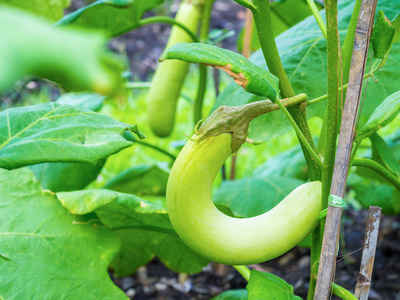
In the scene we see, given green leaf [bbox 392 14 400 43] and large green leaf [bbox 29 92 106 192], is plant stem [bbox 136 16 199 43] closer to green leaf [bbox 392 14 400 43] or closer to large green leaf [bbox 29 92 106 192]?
large green leaf [bbox 29 92 106 192]

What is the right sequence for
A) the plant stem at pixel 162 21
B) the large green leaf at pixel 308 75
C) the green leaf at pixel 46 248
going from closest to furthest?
the green leaf at pixel 46 248 < the large green leaf at pixel 308 75 < the plant stem at pixel 162 21

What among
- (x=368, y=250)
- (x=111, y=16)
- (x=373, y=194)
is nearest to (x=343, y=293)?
(x=368, y=250)

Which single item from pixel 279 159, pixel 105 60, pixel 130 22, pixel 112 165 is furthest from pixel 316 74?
pixel 112 165

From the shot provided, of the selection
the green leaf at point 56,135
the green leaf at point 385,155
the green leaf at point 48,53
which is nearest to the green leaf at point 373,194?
the green leaf at point 385,155

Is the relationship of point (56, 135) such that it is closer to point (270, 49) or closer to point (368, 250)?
point (270, 49)

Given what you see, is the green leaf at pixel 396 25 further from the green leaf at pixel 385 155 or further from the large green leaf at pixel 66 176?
the large green leaf at pixel 66 176

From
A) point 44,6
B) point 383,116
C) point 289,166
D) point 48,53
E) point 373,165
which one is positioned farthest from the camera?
point 289,166
